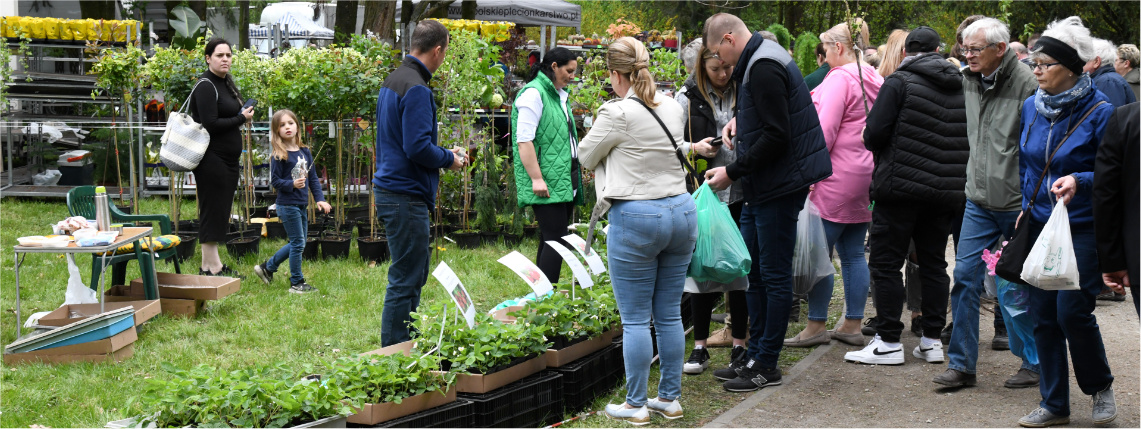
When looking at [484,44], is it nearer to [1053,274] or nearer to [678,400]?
[678,400]

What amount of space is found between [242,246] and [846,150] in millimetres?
5287

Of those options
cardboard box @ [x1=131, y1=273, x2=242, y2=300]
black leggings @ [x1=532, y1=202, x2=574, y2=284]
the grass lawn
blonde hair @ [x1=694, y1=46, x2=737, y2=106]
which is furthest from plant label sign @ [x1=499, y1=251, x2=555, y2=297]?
cardboard box @ [x1=131, y1=273, x2=242, y2=300]

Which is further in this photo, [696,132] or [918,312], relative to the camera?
[918,312]

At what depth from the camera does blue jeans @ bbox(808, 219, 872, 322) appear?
17.8 ft

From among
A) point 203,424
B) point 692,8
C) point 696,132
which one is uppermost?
point 692,8

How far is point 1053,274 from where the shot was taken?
360cm

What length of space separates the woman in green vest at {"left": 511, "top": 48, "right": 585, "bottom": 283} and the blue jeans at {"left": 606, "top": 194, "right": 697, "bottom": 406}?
1810mm

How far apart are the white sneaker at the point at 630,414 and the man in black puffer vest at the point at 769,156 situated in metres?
0.69

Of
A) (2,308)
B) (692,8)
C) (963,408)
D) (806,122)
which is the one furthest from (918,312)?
(692,8)

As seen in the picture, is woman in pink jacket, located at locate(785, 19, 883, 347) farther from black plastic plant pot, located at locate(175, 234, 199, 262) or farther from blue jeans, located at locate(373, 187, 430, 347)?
black plastic plant pot, located at locate(175, 234, 199, 262)

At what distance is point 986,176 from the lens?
14.6ft

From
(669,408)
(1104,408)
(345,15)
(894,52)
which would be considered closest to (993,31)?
(894,52)

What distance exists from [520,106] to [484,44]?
321cm

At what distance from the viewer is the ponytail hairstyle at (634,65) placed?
12.8 feet
